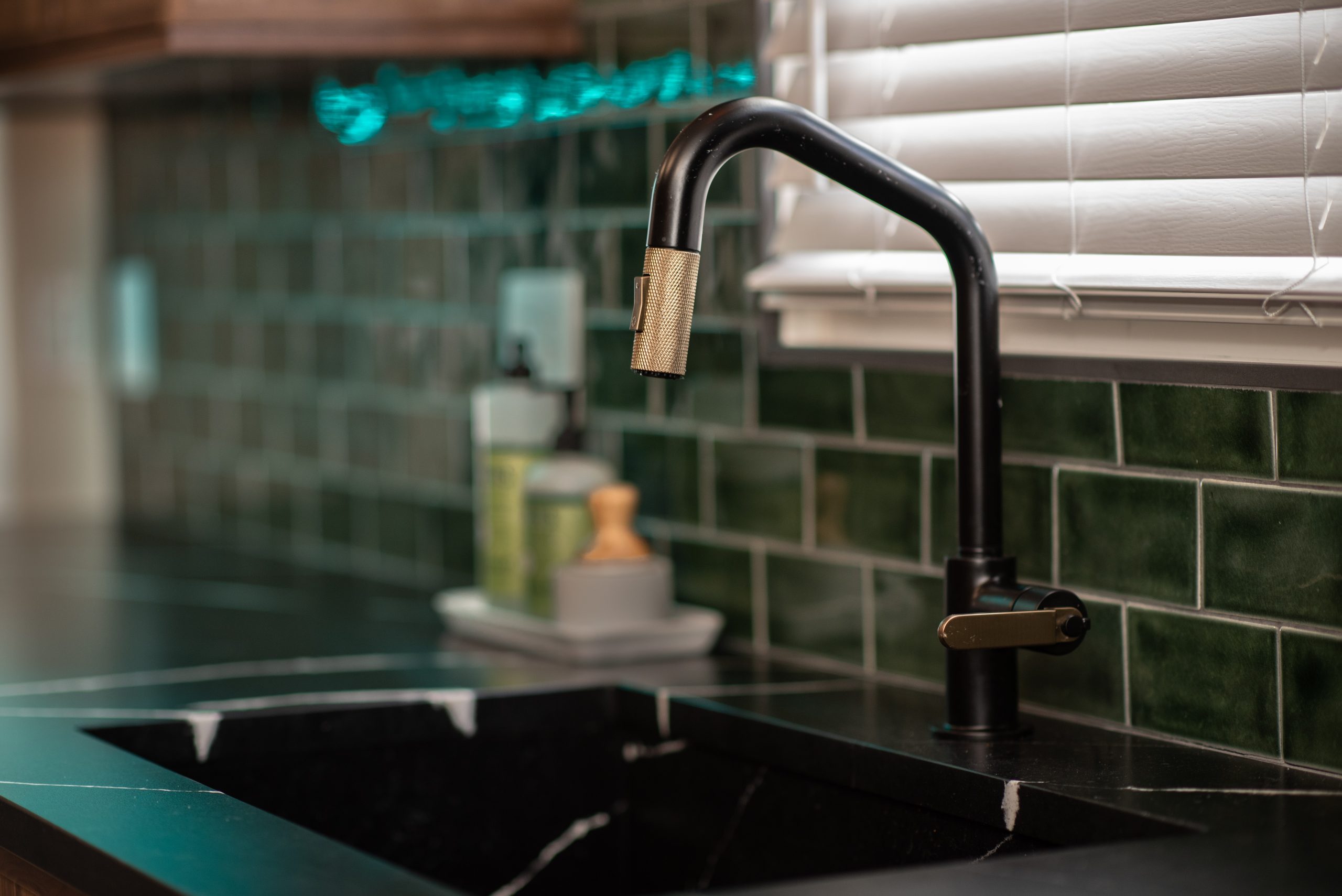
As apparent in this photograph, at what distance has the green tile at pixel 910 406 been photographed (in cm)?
134

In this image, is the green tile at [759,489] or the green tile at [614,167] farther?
the green tile at [614,167]

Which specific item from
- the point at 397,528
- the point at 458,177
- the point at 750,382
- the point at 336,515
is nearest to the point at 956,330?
the point at 750,382

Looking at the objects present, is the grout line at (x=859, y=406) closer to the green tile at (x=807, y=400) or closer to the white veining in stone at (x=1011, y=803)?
the green tile at (x=807, y=400)

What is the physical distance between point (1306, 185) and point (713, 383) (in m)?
0.63

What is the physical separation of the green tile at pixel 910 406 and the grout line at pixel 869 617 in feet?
0.37

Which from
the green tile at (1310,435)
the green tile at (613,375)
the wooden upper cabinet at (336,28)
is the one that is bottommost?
the green tile at (1310,435)

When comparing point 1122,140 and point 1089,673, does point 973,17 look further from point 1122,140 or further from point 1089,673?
point 1089,673

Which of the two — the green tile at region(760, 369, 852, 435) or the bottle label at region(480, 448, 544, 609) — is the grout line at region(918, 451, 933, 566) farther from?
the bottle label at region(480, 448, 544, 609)

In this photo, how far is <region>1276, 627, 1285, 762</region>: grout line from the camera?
110cm

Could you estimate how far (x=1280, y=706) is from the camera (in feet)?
3.62

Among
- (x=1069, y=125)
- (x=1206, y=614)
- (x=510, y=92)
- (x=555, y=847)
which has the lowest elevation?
(x=555, y=847)

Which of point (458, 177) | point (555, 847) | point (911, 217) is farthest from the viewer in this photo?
point (458, 177)

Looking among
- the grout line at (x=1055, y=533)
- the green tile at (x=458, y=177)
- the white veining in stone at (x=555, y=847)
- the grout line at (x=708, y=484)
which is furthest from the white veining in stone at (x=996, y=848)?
the green tile at (x=458, y=177)

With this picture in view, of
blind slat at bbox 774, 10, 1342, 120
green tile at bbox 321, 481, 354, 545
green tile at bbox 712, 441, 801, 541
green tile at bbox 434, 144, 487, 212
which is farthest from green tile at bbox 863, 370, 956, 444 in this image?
green tile at bbox 321, 481, 354, 545
